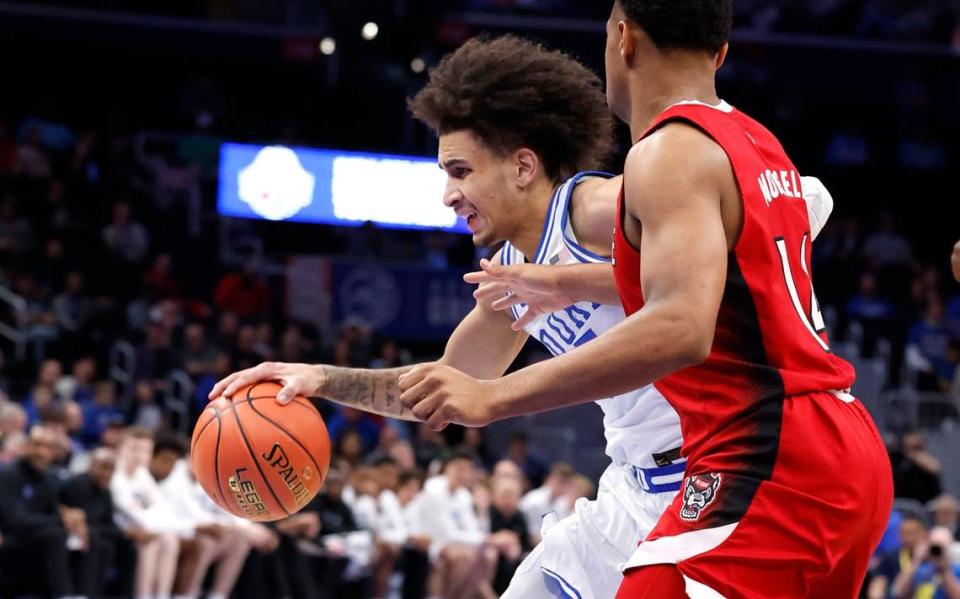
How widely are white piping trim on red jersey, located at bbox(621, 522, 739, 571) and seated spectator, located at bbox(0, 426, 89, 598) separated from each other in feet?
28.1

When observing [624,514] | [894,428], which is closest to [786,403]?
[624,514]

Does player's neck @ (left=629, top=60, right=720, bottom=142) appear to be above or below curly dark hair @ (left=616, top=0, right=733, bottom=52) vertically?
below

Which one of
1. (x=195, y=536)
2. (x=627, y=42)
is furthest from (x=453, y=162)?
(x=195, y=536)

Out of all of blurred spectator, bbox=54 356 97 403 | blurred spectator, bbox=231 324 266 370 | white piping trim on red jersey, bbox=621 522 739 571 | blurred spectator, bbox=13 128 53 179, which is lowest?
blurred spectator, bbox=54 356 97 403

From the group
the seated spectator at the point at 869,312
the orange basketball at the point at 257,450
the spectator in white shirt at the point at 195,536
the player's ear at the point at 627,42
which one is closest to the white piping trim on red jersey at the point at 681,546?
the player's ear at the point at 627,42

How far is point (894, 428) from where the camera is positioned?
16.5 meters

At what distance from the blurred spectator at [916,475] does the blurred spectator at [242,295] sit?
721 cm

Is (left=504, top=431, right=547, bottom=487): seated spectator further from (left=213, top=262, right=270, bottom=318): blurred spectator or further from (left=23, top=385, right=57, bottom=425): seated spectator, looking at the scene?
(left=23, top=385, right=57, bottom=425): seated spectator

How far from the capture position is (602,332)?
4035 mm

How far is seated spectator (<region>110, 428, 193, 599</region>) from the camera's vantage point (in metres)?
11.4

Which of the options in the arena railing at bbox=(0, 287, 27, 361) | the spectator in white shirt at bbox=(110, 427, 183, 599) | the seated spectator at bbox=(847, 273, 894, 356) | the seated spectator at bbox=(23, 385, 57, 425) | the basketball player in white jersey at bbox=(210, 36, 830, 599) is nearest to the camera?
the basketball player in white jersey at bbox=(210, 36, 830, 599)

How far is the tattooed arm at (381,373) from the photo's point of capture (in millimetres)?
3842

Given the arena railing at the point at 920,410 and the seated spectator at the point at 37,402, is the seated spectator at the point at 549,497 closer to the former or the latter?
the seated spectator at the point at 37,402

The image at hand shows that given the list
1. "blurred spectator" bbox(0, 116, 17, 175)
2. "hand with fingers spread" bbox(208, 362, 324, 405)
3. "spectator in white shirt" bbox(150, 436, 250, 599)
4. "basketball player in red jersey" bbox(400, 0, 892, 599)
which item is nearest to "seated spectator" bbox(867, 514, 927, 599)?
"spectator in white shirt" bbox(150, 436, 250, 599)
